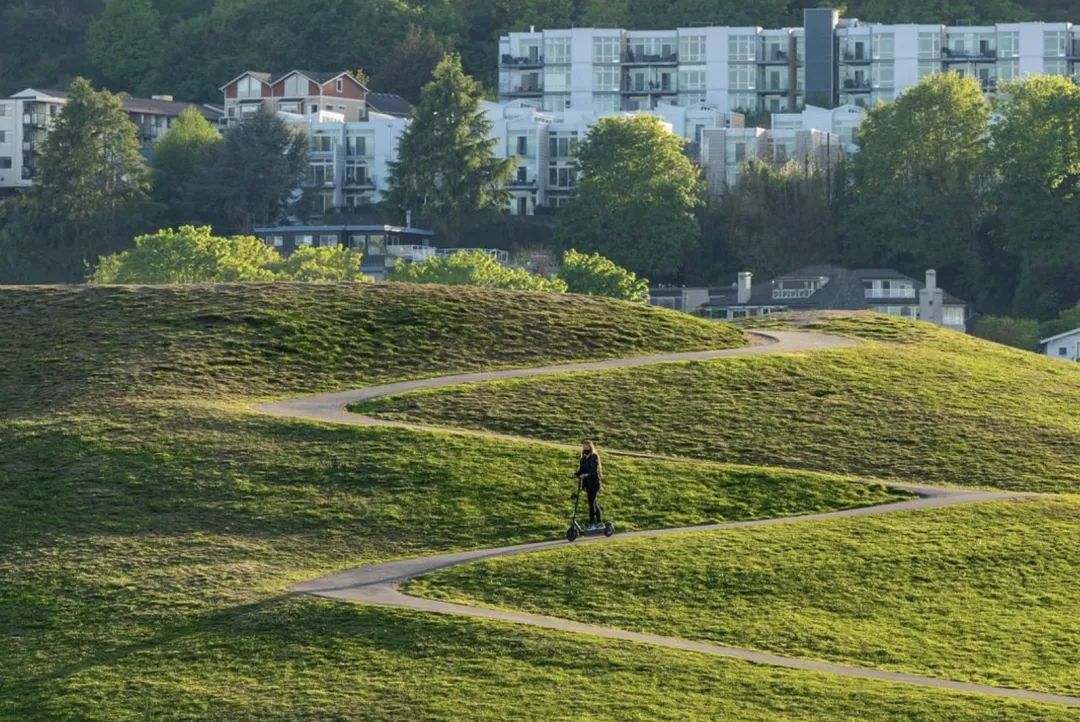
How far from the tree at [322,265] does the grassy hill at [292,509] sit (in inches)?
2792

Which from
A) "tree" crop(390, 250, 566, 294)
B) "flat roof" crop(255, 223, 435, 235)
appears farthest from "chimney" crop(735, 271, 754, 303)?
"flat roof" crop(255, 223, 435, 235)

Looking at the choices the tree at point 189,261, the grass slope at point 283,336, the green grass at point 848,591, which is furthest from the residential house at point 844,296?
the green grass at point 848,591

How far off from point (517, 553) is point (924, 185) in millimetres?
116326

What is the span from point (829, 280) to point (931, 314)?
9217mm

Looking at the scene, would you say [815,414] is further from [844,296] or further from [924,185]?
[924,185]

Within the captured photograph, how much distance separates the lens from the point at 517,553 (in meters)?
58.0

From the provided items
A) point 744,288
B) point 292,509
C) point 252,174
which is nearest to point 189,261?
point 744,288

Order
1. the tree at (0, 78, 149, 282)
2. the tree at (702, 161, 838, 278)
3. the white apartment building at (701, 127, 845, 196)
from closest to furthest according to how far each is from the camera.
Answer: the tree at (702, 161, 838, 278) → the tree at (0, 78, 149, 282) → the white apartment building at (701, 127, 845, 196)

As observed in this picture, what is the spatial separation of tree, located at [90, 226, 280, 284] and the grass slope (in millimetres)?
69920

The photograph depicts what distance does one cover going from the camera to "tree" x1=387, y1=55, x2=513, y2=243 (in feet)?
606

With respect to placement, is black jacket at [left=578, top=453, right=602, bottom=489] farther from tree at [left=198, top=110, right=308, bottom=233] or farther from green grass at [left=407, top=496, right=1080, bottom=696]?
tree at [left=198, top=110, right=308, bottom=233]

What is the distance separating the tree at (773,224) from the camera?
177 metres

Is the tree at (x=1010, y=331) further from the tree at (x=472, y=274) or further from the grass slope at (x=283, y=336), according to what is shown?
the grass slope at (x=283, y=336)

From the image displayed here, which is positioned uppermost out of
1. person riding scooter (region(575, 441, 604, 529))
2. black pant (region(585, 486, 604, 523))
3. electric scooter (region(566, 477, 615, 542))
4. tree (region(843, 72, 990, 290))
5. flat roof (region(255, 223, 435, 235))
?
tree (region(843, 72, 990, 290))
